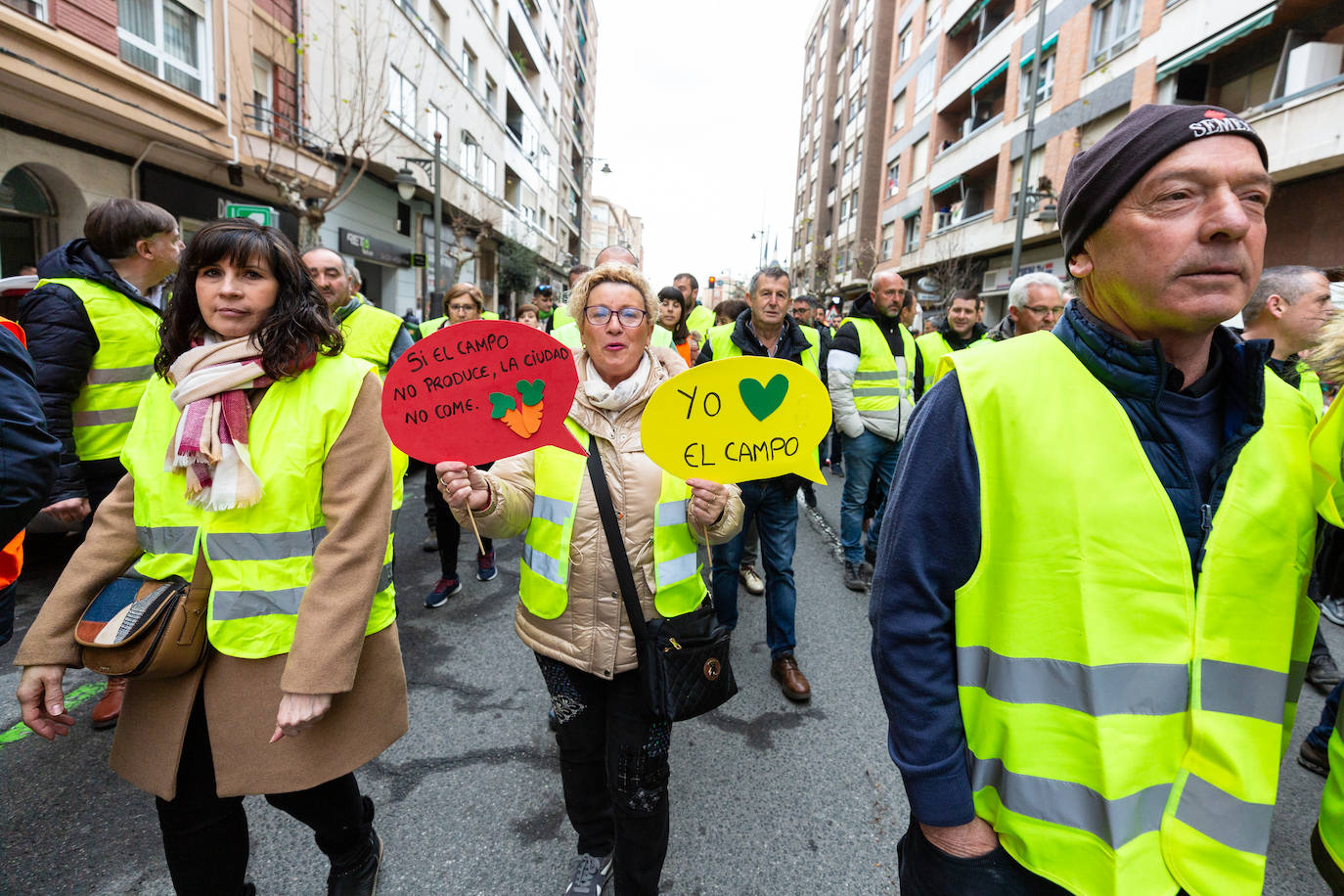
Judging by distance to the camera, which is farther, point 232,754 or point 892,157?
point 892,157

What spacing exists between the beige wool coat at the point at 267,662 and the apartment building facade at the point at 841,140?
1047 inches

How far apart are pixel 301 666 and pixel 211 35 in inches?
574

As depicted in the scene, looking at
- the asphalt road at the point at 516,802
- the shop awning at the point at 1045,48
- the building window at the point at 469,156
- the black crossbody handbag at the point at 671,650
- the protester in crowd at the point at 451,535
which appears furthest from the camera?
the building window at the point at 469,156

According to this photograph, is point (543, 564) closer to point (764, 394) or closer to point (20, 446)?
point (764, 394)

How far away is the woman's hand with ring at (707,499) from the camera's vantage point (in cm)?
190

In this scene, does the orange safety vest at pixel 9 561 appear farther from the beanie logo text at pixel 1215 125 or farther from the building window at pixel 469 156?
the building window at pixel 469 156

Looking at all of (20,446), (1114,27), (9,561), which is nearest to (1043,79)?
(1114,27)

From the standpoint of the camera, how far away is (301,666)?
1623mm

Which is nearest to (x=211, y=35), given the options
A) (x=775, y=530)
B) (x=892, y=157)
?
(x=775, y=530)

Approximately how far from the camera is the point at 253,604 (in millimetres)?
1676

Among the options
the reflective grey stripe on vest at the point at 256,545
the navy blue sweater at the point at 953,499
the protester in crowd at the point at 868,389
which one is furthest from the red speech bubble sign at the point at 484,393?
the protester in crowd at the point at 868,389

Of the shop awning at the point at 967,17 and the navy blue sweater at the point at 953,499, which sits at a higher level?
the shop awning at the point at 967,17

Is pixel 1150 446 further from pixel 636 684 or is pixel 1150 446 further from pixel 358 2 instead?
pixel 358 2

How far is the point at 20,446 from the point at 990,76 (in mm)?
25047
